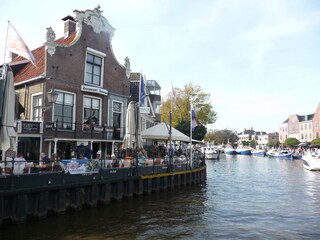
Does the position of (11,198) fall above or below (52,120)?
below

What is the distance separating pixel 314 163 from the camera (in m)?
38.1

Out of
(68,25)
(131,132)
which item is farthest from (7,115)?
(68,25)

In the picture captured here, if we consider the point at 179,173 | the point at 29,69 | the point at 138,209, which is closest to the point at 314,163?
the point at 179,173

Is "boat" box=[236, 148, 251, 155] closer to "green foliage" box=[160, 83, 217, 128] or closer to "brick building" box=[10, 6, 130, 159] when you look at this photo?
"green foliage" box=[160, 83, 217, 128]

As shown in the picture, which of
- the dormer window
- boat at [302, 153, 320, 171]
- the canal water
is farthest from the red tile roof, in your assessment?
boat at [302, 153, 320, 171]

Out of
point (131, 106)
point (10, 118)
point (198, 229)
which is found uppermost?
point (131, 106)

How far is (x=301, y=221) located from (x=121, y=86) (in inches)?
658

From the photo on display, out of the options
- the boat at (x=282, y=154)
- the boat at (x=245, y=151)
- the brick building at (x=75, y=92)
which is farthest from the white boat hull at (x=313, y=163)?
the boat at (x=245, y=151)

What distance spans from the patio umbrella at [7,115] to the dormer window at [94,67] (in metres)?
9.96

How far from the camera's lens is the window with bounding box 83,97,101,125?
22578mm

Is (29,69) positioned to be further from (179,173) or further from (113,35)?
(179,173)

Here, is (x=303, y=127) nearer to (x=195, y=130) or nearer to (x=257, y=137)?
(x=195, y=130)

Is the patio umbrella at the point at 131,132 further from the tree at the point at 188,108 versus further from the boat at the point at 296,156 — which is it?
the boat at the point at 296,156

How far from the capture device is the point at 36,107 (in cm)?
2055
